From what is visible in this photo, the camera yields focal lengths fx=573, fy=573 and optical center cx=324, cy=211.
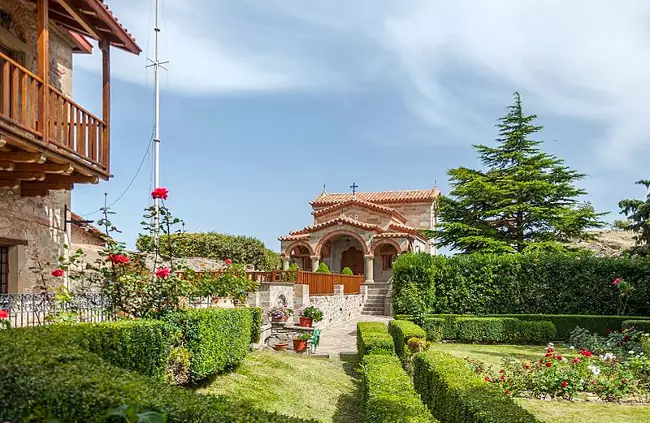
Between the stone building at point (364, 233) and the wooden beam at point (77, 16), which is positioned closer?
the wooden beam at point (77, 16)

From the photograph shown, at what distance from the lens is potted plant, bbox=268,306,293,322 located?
16.3 meters

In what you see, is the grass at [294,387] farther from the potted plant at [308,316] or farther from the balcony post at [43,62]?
the balcony post at [43,62]

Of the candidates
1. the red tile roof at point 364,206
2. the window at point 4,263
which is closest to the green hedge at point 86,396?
the window at point 4,263

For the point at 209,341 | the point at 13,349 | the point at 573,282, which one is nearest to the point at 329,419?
the point at 209,341

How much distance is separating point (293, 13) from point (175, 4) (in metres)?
11.2

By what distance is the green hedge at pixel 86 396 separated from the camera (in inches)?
130

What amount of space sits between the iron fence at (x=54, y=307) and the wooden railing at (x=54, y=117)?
2.42 m

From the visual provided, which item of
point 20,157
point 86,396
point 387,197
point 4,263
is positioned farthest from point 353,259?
point 86,396

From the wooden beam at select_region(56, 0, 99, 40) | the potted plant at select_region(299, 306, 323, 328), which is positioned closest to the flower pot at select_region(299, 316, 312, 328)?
the potted plant at select_region(299, 306, 323, 328)

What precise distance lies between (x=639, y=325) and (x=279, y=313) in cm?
1110

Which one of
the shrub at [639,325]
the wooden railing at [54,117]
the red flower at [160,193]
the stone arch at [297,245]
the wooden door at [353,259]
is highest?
the wooden railing at [54,117]

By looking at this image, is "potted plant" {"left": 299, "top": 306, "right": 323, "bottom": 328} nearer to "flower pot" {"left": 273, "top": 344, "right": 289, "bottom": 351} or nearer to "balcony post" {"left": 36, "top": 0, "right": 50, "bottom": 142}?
"flower pot" {"left": 273, "top": 344, "right": 289, "bottom": 351}

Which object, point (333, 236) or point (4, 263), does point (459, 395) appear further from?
point (333, 236)

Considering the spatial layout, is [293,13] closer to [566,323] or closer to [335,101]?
[335,101]
